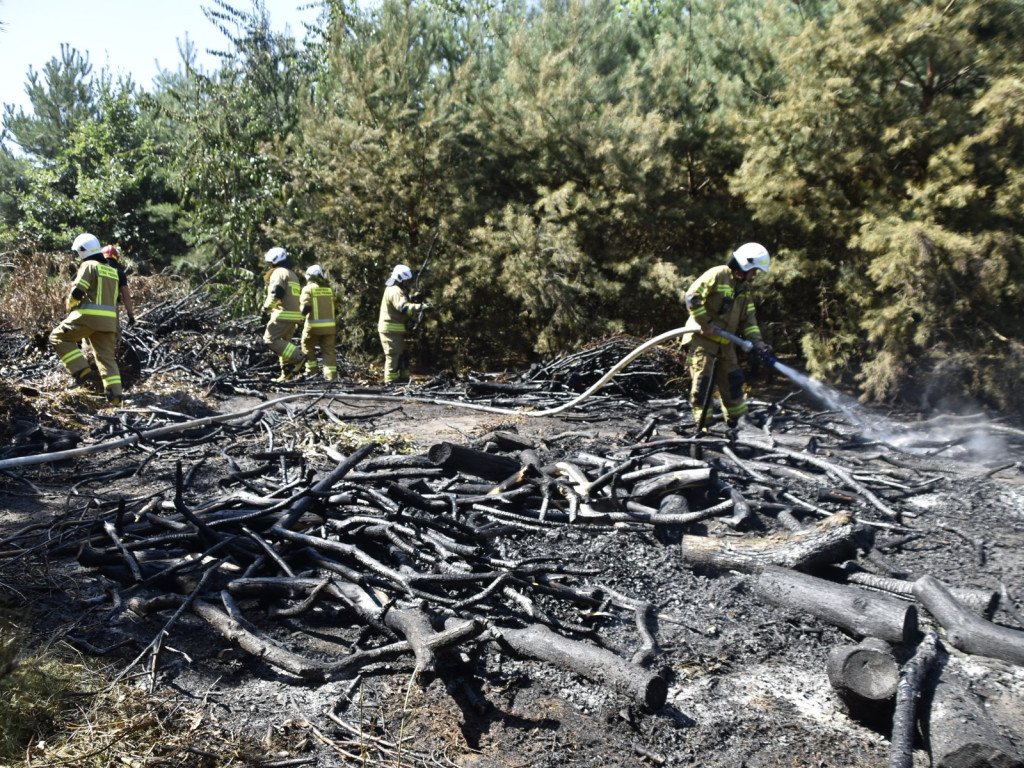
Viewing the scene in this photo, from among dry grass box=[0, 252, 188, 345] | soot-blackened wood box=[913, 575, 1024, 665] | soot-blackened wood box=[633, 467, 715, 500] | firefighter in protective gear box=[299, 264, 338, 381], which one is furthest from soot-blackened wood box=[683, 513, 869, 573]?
dry grass box=[0, 252, 188, 345]

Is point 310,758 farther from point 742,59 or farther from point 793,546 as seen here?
point 742,59

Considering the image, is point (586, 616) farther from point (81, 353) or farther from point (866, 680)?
point (81, 353)

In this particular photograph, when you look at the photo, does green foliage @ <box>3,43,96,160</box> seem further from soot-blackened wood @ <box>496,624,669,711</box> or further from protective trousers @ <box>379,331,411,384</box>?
soot-blackened wood @ <box>496,624,669,711</box>

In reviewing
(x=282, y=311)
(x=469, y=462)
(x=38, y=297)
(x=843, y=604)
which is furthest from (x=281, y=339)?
(x=843, y=604)

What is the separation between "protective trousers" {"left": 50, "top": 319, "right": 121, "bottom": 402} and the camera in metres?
9.15

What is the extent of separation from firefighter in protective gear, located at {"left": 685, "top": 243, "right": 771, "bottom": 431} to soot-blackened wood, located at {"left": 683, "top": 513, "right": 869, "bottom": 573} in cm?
314

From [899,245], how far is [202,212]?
12401 mm

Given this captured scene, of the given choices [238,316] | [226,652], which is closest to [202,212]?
[238,316]

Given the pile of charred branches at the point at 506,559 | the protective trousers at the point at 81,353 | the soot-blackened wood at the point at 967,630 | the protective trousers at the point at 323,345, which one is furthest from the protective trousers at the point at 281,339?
the soot-blackened wood at the point at 967,630

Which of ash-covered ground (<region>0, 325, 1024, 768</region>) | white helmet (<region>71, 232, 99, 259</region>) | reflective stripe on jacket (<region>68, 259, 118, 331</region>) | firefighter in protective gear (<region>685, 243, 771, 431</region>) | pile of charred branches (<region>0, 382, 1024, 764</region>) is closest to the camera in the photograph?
ash-covered ground (<region>0, 325, 1024, 768</region>)

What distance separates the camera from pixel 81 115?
23.5 metres

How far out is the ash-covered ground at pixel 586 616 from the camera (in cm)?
312

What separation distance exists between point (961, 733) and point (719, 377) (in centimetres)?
566

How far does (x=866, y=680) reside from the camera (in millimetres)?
→ 3217
